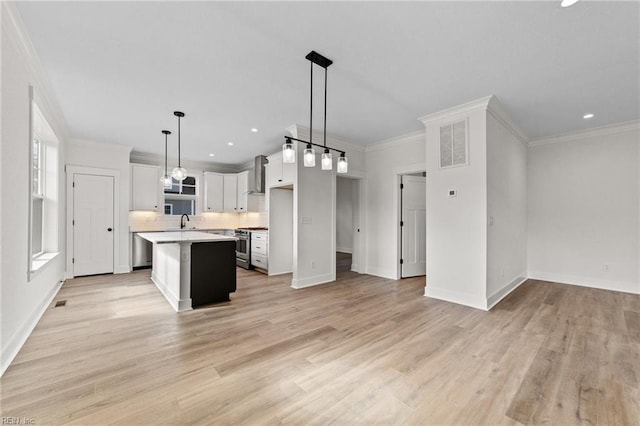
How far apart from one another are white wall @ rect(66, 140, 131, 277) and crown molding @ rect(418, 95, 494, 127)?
5754 mm

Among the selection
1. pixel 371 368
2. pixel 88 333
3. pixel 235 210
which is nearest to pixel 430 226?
pixel 371 368

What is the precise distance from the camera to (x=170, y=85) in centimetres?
311

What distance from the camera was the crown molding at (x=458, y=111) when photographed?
3457mm

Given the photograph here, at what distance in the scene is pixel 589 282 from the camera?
466cm

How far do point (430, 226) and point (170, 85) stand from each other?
12.7ft

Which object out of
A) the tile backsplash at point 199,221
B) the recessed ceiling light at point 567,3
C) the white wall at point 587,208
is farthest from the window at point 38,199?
the white wall at point 587,208

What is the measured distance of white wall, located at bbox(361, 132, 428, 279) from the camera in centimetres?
494

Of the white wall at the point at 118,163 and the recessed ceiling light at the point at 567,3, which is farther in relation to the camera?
the white wall at the point at 118,163

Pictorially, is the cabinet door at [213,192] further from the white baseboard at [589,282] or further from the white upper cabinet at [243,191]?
the white baseboard at [589,282]

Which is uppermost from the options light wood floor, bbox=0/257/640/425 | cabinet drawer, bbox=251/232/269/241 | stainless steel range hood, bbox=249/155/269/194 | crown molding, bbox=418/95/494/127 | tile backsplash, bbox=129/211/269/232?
crown molding, bbox=418/95/494/127

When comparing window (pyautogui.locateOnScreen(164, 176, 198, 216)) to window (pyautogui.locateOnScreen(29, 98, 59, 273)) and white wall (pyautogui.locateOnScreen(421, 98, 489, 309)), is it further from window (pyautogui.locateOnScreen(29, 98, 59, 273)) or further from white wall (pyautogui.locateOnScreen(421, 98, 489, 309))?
white wall (pyautogui.locateOnScreen(421, 98, 489, 309))

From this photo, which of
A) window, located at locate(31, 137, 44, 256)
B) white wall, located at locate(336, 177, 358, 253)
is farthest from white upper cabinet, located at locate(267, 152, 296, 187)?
white wall, located at locate(336, 177, 358, 253)

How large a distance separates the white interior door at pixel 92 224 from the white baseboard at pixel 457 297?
6.01 m

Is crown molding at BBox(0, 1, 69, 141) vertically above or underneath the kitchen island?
above
